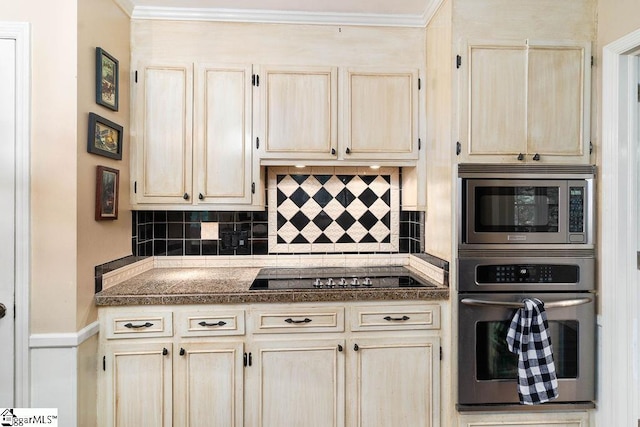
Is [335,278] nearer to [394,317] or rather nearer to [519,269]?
[394,317]

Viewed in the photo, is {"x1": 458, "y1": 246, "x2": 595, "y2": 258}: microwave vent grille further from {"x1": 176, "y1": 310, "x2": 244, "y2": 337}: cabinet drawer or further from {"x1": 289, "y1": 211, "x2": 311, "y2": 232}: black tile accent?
{"x1": 176, "y1": 310, "x2": 244, "y2": 337}: cabinet drawer

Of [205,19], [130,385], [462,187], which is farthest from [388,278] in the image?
[205,19]

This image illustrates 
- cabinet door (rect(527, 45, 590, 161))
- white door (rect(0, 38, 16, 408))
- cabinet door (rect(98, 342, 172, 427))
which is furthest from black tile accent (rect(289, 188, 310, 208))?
white door (rect(0, 38, 16, 408))

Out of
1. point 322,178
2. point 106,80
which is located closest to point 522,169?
point 322,178

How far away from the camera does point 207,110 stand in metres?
2.12

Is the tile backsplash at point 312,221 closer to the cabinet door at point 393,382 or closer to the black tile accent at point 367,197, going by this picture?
the black tile accent at point 367,197

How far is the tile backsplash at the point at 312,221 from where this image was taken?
8.03ft

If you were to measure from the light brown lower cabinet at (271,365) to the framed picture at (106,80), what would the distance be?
110 centimetres

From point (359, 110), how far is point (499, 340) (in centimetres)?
152

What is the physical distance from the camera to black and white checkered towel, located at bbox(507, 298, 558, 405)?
1.71 metres

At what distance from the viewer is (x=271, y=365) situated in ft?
5.96

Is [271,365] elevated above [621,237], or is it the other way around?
[621,237]

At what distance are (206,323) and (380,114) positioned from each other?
1570 millimetres

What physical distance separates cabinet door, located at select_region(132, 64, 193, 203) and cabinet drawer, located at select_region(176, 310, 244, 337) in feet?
2.36
